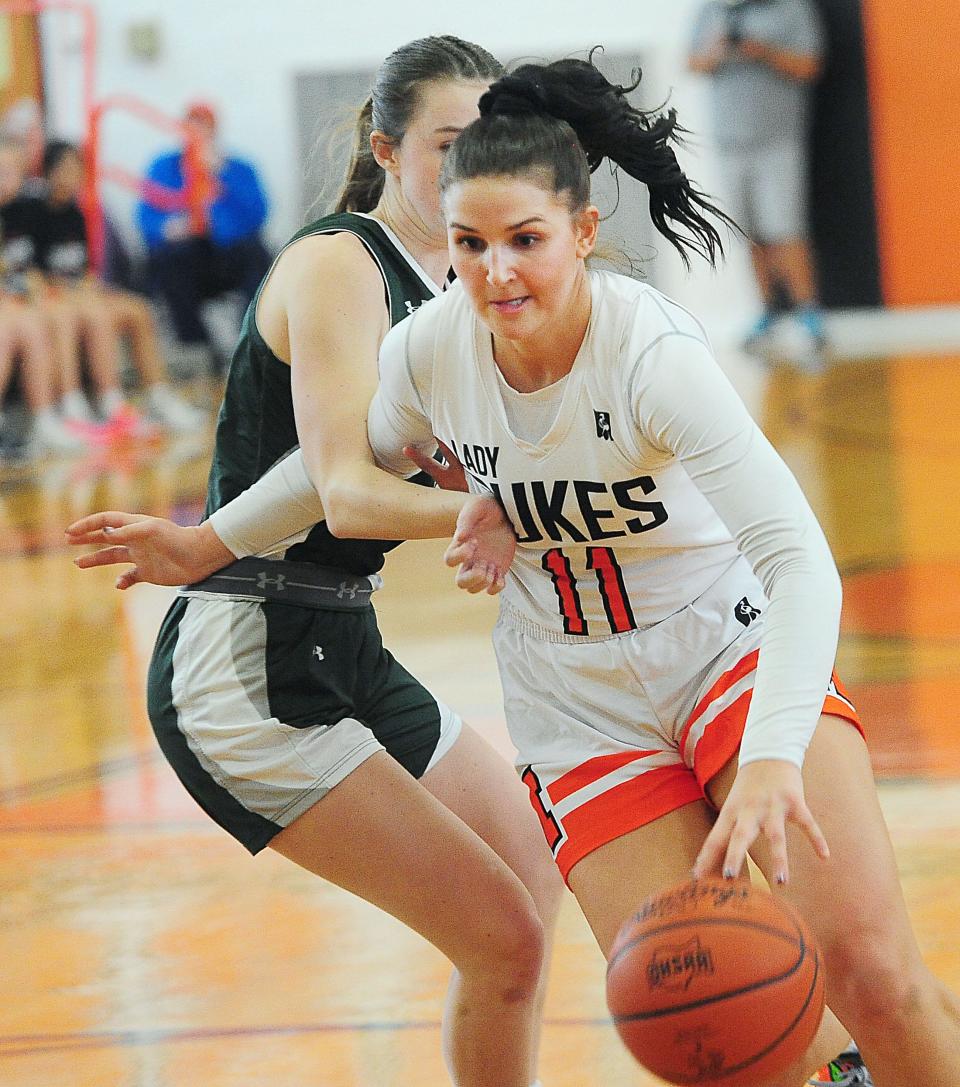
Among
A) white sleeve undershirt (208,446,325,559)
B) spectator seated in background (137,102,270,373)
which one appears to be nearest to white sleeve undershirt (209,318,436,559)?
white sleeve undershirt (208,446,325,559)

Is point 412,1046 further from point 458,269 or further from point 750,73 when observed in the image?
point 750,73

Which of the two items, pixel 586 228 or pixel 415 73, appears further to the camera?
pixel 415 73

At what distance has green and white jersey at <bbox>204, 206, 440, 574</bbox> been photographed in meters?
2.53

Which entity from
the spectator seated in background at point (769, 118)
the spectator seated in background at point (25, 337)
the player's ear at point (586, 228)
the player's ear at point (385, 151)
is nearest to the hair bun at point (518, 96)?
the player's ear at point (586, 228)

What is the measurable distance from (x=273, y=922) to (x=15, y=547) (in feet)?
14.7

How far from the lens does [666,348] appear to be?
2.09 metres

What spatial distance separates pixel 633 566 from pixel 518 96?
639mm

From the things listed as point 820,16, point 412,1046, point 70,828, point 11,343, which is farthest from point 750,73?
point 412,1046

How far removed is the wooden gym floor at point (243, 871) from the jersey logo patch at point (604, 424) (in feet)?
1.72

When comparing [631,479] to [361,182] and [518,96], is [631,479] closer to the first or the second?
[518,96]

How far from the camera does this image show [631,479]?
2174mm

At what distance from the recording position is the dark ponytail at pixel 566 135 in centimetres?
214

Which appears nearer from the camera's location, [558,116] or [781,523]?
[781,523]

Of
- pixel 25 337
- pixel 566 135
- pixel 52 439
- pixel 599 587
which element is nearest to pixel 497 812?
pixel 599 587
